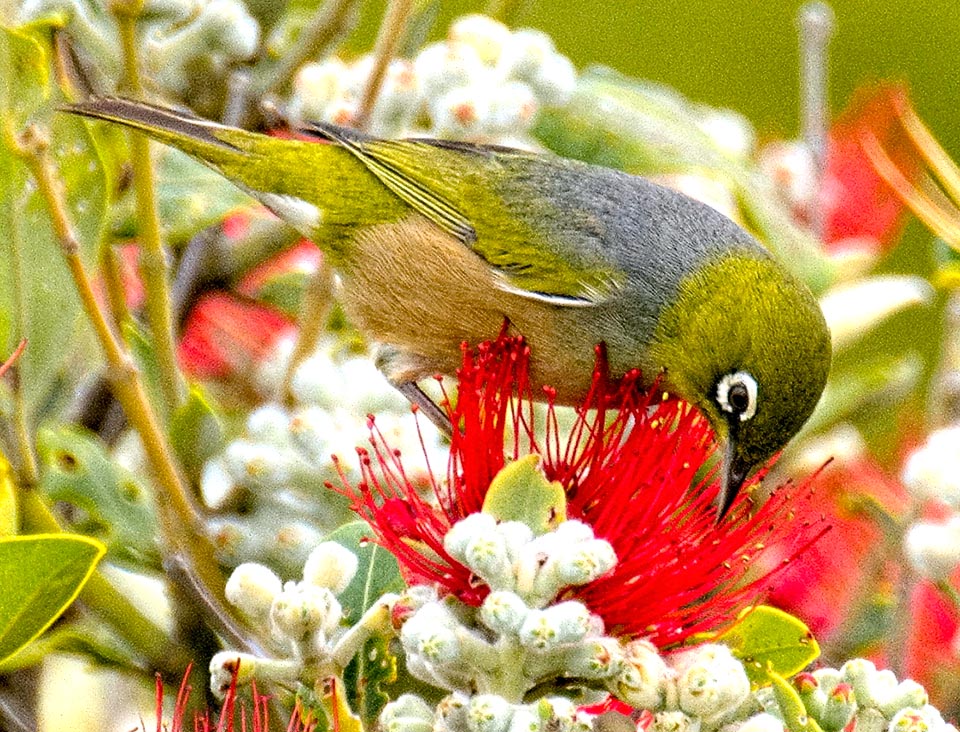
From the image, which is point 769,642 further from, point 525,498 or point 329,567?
point 329,567

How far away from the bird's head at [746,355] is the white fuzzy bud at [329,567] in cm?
50

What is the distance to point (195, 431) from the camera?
1.94m

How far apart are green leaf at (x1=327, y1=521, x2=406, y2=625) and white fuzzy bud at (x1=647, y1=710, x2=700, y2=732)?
1.32ft

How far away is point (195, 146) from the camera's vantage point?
94.9 inches

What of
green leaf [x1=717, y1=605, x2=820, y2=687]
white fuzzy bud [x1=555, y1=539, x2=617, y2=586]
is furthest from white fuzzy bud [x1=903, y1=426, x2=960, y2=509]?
white fuzzy bud [x1=555, y1=539, x2=617, y2=586]

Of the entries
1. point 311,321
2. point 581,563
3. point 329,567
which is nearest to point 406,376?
point 311,321

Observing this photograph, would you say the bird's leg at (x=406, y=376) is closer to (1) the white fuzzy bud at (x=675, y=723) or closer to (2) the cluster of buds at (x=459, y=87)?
(2) the cluster of buds at (x=459, y=87)

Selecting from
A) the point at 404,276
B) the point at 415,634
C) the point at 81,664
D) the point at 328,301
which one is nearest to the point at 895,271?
the point at 404,276

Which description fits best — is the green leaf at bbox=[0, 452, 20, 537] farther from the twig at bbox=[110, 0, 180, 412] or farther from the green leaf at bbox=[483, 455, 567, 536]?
the green leaf at bbox=[483, 455, 567, 536]

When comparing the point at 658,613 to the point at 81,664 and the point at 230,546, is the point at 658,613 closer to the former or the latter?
the point at 230,546

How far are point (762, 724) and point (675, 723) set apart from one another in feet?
0.23

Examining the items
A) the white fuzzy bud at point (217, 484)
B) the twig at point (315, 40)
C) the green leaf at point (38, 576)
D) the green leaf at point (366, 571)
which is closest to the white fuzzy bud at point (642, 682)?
the green leaf at point (366, 571)

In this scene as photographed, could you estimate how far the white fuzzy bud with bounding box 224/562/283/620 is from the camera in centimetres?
142

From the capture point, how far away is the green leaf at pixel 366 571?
162 cm
